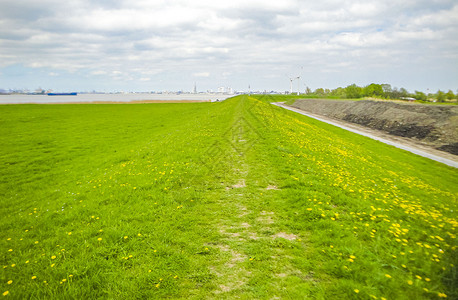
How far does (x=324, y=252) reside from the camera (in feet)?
22.0

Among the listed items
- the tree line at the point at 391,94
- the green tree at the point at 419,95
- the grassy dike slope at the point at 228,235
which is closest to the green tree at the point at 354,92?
the tree line at the point at 391,94

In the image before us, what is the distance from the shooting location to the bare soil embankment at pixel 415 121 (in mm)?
42650

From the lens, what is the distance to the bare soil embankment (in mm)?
42650

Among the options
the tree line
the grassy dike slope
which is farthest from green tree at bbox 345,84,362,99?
the grassy dike slope

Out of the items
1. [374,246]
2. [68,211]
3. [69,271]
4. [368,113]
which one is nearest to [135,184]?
[68,211]

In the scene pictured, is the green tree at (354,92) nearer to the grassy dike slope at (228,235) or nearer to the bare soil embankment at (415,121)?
the bare soil embankment at (415,121)

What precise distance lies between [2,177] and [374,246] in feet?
76.9

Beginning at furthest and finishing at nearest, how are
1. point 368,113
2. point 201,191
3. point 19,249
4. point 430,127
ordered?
1. point 368,113
2. point 430,127
3. point 201,191
4. point 19,249

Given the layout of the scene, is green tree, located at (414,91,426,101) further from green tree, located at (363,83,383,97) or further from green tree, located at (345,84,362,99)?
green tree, located at (345,84,362,99)

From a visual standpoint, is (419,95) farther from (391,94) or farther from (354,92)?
(354,92)

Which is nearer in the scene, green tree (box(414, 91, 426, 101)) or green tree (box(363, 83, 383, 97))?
green tree (box(414, 91, 426, 101))

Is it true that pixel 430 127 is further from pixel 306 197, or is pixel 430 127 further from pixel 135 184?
pixel 135 184

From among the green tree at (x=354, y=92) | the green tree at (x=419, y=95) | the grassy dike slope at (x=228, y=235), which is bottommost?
the grassy dike slope at (x=228, y=235)

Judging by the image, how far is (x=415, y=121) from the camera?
5231 centimetres
